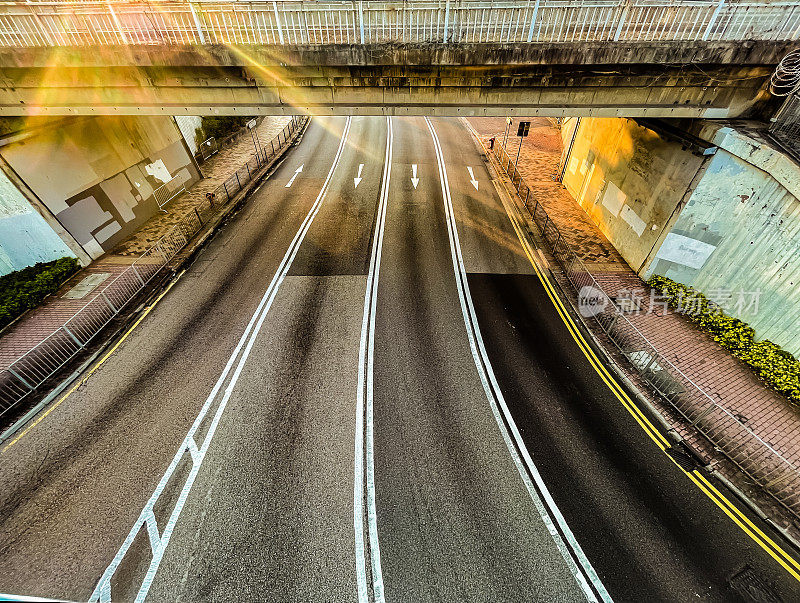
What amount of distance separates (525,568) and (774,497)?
6.14m

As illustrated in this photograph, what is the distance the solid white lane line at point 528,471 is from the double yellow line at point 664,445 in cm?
333

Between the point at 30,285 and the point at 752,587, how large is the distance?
71.6ft

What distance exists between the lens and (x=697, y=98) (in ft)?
38.0

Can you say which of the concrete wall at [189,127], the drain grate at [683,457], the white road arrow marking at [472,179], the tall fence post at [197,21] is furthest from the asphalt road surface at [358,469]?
the concrete wall at [189,127]

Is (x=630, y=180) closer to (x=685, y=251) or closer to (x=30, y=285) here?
(x=685, y=251)

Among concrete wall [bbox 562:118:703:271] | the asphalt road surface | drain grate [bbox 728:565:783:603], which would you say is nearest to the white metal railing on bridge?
concrete wall [bbox 562:118:703:271]

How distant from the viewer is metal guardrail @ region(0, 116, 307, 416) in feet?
31.9

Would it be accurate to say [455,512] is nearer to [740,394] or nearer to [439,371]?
Result: [439,371]

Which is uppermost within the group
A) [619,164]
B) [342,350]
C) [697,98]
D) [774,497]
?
[697,98]

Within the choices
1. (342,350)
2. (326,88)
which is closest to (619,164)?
(326,88)

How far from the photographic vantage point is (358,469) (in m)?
8.18

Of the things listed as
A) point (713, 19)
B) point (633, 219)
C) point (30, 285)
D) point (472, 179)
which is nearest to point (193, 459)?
point (30, 285)

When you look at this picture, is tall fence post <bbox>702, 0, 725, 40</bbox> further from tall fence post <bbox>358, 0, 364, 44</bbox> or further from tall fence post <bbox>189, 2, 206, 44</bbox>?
tall fence post <bbox>189, 2, 206, 44</bbox>

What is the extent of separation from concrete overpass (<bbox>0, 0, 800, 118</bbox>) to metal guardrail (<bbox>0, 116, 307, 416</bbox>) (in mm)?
5440
